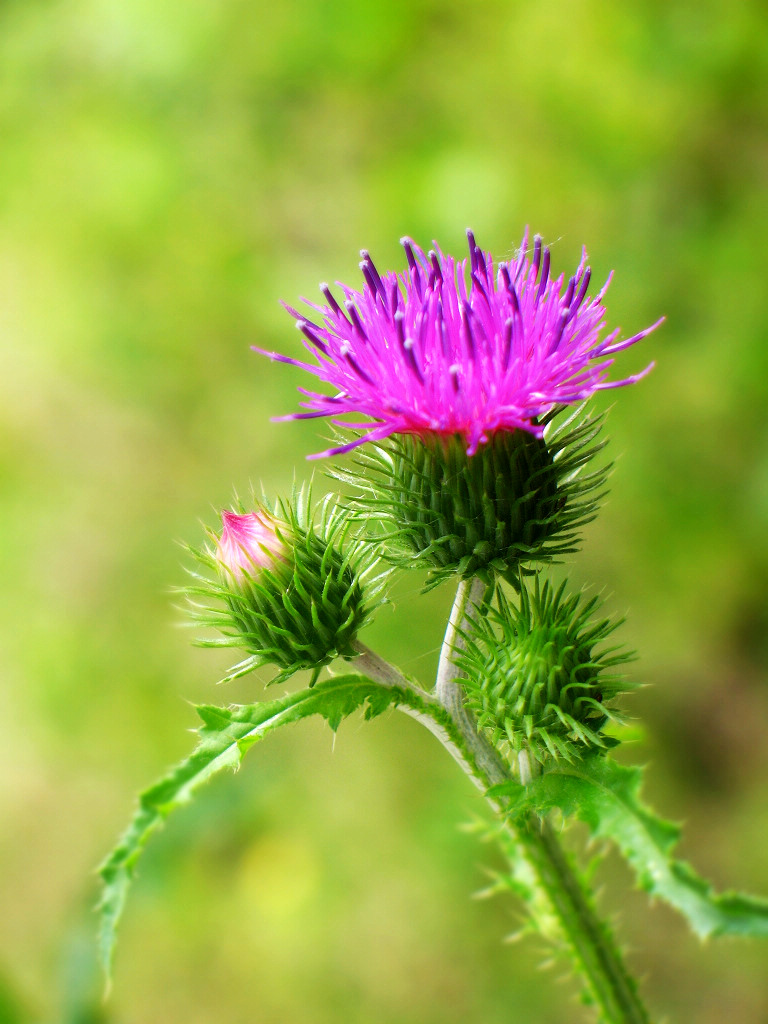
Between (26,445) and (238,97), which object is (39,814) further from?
(238,97)

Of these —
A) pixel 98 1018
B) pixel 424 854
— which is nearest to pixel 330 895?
pixel 424 854

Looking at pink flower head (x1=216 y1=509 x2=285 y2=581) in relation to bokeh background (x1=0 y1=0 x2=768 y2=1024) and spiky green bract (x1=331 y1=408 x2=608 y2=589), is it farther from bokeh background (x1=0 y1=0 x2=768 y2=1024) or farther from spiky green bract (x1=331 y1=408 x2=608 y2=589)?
bokeh background (x1=0 y1=0 x2=768 y2=1024)

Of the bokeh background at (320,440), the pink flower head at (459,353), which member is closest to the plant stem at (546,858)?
the pink flower head at (459,353)

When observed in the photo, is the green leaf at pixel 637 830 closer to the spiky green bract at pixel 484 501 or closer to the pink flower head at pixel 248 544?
the spiky green bract at pixel 484 501

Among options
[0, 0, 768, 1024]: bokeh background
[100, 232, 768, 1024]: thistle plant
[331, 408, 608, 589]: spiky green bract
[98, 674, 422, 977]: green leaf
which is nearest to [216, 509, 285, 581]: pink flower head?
[100, 232, 768, 1024]: thistle plant

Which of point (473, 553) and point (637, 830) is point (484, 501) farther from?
point (637, 830)

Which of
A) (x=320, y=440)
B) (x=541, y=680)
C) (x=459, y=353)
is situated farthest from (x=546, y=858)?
(x=320, y=440)
